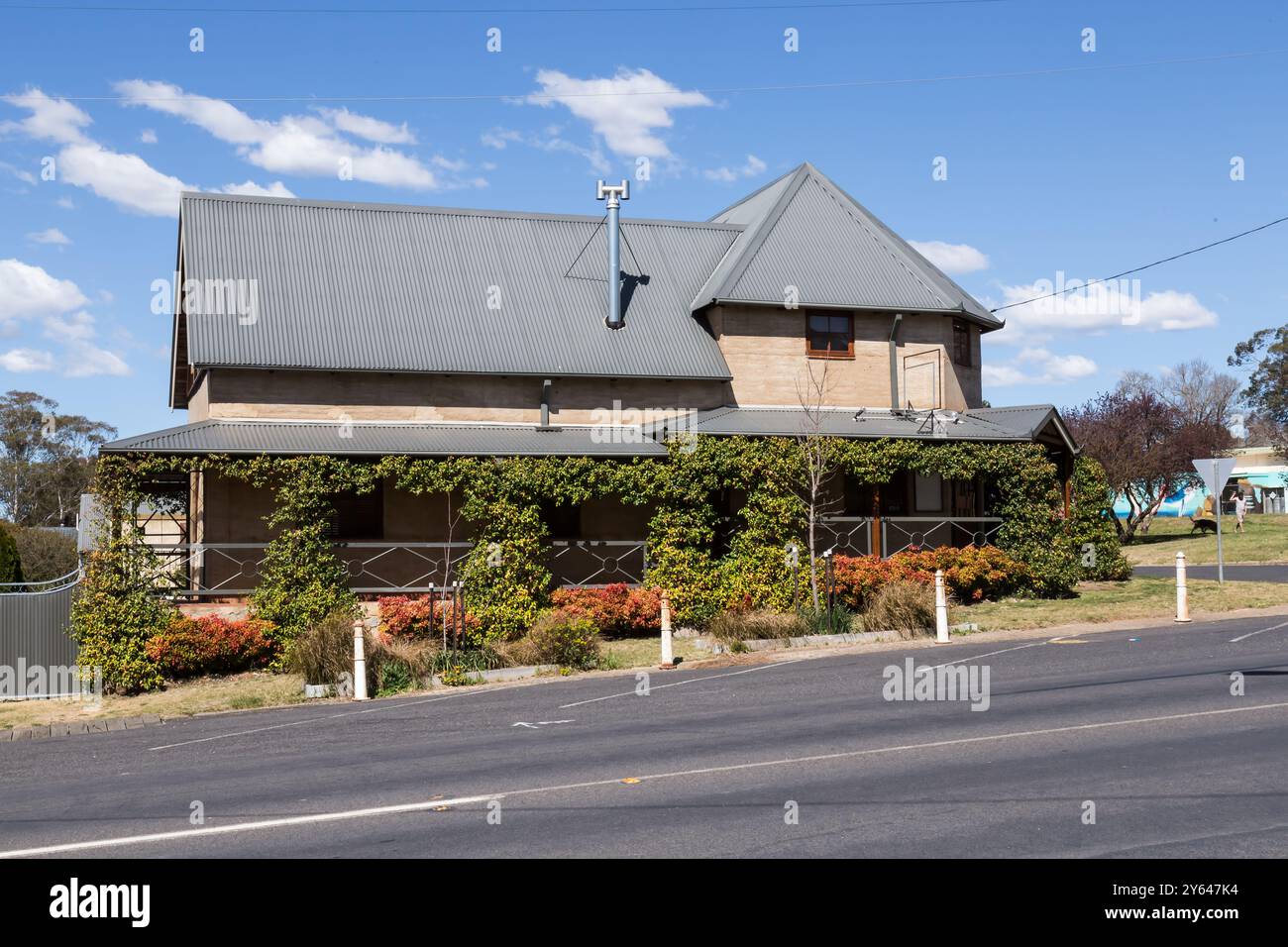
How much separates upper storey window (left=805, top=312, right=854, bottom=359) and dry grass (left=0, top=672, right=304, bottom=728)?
14.6m

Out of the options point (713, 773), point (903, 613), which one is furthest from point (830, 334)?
point (713, 773)

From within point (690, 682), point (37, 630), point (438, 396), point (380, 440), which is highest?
point (438, 396)

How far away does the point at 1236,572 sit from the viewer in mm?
32781

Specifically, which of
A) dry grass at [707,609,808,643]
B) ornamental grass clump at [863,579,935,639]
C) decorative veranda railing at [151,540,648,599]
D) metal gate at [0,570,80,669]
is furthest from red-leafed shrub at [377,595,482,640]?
ornamental grass clump at [863,579,935,639]

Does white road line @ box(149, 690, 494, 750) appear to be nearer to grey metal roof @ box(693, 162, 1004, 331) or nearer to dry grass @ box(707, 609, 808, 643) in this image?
dry grass @ box(707, 609, 808, 643)

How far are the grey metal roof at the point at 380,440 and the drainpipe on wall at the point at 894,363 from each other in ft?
22.6

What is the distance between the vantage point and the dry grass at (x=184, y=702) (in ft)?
53.9

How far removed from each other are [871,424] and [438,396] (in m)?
9.54

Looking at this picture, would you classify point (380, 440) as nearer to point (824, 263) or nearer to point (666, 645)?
point (666, 645)

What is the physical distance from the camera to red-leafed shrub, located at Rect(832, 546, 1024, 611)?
22.8 m

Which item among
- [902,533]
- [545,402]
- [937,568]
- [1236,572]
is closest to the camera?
[937,568]

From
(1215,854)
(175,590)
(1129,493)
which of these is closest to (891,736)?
(1215,854)

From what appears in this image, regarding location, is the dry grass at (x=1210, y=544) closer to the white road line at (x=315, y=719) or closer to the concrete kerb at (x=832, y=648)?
the concrete kerb at (x=832, y=648)

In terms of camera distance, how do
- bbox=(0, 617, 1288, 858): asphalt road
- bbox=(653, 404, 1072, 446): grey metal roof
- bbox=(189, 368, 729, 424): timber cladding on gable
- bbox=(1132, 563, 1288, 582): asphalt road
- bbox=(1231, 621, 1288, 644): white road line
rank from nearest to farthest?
1. bbox=(0, 617, 1288, 858): asphalt road
2. bbox=(1231, 621, 1288, 644): white road line
3. bbox=(189, 368, 729, 424): timber cladding on gable
4. bbox=(653, 404, 1072, 446): grey metal roof
5. bbox=(1132, 563, 1288, 582): asphalt road
